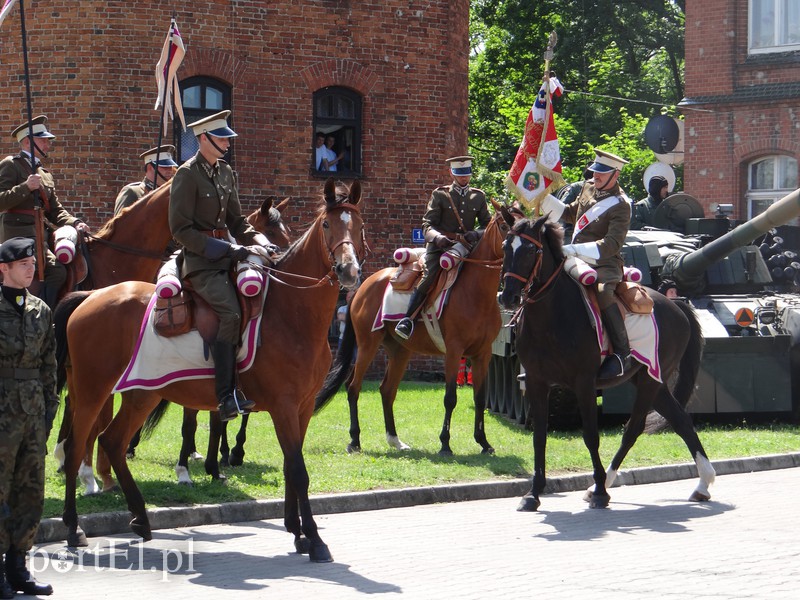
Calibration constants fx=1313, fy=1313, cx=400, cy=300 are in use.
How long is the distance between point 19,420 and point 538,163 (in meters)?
9.14

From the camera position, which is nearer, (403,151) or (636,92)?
(403,151)

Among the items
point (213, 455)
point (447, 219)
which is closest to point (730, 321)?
point (447, 219)

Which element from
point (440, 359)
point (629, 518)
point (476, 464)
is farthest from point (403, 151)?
point (629, 518)

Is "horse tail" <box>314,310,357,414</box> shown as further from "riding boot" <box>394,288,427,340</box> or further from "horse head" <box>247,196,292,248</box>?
"horse head" <box>247,196,292,248</box>

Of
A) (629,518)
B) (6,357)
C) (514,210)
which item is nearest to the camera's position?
(6,357)

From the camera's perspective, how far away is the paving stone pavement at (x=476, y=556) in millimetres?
7695

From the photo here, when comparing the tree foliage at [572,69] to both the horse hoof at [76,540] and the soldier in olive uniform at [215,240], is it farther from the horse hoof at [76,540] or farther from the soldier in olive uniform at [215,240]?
the horse hoof at [76,540]

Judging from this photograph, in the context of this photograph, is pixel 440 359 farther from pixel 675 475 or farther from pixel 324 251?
pixel 324 251

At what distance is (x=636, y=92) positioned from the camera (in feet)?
142

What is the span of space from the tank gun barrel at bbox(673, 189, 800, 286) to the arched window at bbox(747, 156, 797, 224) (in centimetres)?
1277

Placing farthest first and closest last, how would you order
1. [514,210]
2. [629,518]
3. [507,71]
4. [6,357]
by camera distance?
1. [507,71]
2. [514,210]
3. [629,518]
4. [6,357]

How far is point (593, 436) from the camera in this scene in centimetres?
1125

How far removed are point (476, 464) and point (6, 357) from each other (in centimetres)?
631

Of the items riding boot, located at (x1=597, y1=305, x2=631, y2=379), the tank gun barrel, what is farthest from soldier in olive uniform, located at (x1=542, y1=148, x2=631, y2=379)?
the tank gun barrel
